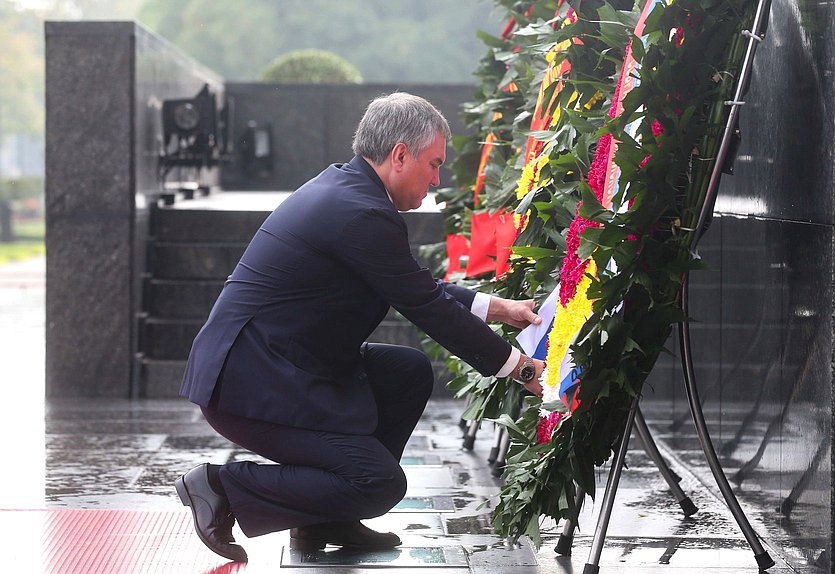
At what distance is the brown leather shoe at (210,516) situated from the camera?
4.09m

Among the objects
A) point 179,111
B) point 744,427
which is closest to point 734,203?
point 744,427

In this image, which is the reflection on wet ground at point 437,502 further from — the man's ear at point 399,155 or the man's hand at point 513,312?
the man's ear at point 399,155

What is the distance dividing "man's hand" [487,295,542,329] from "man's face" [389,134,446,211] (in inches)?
18.7

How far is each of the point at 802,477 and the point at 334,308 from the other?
161 centimetres

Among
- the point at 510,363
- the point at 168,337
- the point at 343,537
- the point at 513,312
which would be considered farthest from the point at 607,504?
the point at 168,337

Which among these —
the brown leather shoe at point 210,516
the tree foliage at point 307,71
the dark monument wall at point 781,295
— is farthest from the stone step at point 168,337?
the tree foliage at point 307,71

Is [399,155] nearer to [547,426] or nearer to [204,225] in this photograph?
[547,426]

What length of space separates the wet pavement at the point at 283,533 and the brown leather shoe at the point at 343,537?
7 centimetres

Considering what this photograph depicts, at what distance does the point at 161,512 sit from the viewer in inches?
190

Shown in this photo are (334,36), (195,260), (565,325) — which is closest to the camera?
(565,325)

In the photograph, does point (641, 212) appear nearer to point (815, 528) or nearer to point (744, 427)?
point (815, 528)

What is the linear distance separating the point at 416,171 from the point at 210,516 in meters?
1.32

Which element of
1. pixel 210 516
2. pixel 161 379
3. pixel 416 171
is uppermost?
pixel 416 171

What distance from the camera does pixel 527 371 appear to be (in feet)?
13.2
